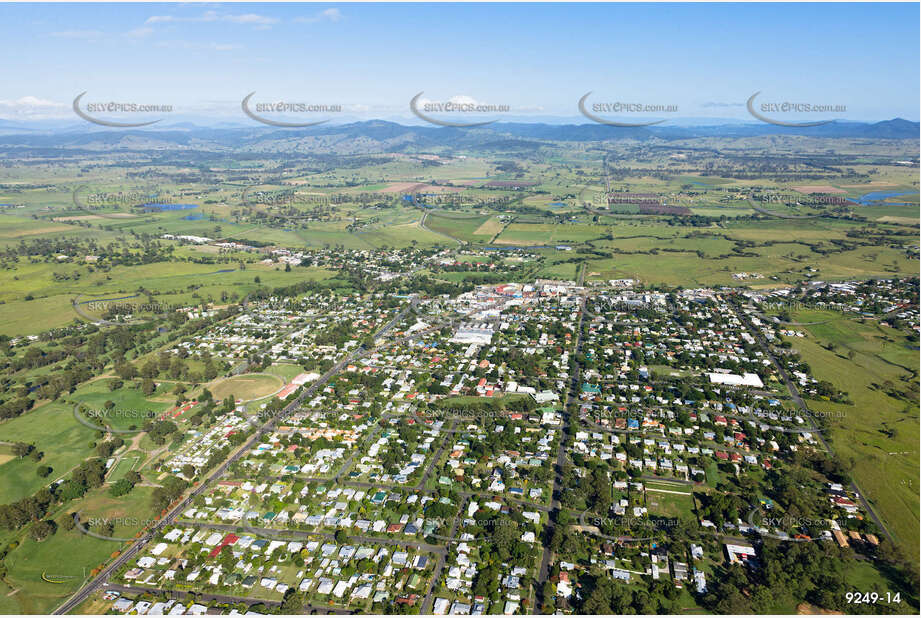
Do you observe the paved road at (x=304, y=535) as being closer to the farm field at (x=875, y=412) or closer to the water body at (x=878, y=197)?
the farm field at (x=875, y=412)

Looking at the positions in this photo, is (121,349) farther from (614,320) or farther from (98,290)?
(614,320)

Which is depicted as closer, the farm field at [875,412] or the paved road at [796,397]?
the paved road at [796,397]

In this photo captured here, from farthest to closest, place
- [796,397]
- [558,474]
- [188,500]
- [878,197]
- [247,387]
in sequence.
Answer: [878,197], [247,387], [796,397], [558,474], [188,500]

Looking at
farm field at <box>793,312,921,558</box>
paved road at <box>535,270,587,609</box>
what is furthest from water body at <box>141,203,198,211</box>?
farm field at <box>793,312,921,558</box>

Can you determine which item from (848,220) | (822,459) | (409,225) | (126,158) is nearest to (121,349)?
(822,459)

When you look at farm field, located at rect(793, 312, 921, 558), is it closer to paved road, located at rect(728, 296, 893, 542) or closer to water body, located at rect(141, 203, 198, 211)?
paved road, located at rect(728, 296, 893, 542)

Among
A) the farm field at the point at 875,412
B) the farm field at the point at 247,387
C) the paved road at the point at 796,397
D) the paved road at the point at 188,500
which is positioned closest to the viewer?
the paved road at the point at 188,500

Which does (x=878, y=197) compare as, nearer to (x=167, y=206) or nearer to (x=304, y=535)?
(x=304, y=535)

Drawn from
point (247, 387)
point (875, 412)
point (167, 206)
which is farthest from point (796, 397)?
point (167, 206)

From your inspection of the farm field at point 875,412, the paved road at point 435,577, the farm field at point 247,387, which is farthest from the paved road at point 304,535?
the farm field at point 875,412
